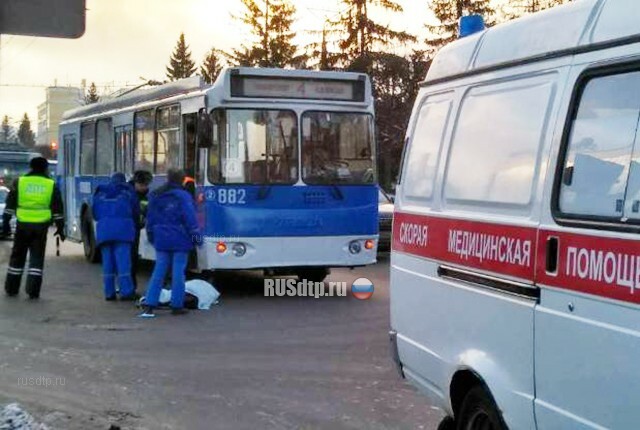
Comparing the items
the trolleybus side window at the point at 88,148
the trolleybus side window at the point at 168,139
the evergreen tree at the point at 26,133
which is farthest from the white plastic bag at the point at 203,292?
the evergreen tree at the point at 26,133

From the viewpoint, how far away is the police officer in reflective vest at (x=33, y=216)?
12.9 m

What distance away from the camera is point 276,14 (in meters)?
53.8

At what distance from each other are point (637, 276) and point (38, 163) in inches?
439

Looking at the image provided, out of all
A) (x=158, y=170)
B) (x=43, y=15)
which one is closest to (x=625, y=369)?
(x=43, y=15)

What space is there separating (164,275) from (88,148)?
8.54 meters

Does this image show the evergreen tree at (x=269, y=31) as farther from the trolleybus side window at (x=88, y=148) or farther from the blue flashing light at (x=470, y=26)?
the blue flashing light at (x=470, y=26)

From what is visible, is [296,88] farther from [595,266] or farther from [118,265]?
[595,266]

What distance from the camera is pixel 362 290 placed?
1398cm

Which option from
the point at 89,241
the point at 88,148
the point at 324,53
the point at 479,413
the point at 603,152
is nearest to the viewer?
the point at 603,152

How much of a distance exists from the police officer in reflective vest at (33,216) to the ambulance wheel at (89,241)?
206 inches

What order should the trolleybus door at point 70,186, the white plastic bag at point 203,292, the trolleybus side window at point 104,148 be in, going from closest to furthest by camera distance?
the white plastic bag at point 203,292 → the trolleybus side window at point 104,148 → the trolleybus door at point 70,186

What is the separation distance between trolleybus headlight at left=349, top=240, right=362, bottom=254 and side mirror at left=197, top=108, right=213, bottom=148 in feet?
8.34

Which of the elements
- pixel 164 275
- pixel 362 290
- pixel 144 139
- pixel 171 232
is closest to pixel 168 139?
pixel 144 139

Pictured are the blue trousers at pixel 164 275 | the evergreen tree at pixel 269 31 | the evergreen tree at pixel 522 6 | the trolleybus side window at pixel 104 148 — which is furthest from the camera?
the evergreen tree at pixel 269 31
